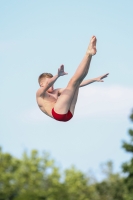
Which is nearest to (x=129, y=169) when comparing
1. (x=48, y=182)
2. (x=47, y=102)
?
(x=48, y=182)

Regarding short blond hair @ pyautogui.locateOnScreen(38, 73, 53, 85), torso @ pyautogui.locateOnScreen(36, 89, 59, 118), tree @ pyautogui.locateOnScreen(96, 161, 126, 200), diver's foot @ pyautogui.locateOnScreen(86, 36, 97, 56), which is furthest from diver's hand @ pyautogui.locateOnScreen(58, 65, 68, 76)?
tree @ pyautogui.locateOnScreen(96, 161, 126, 200)

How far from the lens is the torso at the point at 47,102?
1412 cm

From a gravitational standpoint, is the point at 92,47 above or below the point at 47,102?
above

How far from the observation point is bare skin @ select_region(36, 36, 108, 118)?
1363cm

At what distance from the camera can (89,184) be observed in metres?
80.3

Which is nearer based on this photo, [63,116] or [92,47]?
[92,47]

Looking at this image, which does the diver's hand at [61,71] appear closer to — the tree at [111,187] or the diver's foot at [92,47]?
the diver's foot at [92,47]

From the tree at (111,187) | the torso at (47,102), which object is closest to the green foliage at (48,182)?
the tree at (111,187)

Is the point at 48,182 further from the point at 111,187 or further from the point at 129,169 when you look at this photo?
the point at 129,169

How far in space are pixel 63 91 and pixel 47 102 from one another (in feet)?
1.16

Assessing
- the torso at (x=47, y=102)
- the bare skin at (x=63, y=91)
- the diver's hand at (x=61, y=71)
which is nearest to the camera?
the diver's hand at (x=61, y=71)

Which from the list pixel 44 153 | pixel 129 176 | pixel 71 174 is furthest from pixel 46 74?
pixel 71 174

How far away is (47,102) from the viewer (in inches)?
557

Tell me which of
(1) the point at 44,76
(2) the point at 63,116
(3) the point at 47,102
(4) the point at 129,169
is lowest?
(2) the point at 63,116
